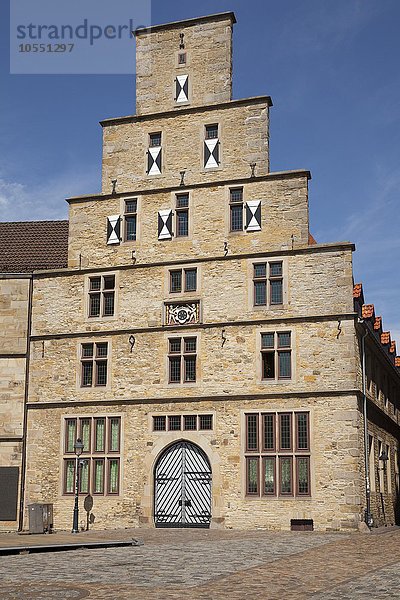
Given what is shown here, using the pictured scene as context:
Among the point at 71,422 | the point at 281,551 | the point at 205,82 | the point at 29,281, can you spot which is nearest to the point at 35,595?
the point at 281,551

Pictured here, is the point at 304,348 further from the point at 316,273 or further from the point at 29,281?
the point at 29,281

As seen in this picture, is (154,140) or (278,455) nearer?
(278,455)

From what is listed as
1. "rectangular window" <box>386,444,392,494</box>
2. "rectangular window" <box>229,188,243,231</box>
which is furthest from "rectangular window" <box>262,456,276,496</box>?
"rectangular window" <box>229,188,243,231</box>

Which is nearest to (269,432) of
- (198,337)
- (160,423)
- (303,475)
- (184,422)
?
(303,475)

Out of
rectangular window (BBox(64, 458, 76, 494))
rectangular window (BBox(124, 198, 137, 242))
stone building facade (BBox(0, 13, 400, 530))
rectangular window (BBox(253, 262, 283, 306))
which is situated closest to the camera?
stone building facade (BBox(0, 13, 400, 530))

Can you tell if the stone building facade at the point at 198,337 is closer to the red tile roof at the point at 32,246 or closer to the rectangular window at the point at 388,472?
the rectangular window at the point at 388,472

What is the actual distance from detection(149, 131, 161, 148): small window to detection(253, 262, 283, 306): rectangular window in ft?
18.3

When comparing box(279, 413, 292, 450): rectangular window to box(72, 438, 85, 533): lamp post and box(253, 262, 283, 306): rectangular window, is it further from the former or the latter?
box(72, 438, 85, 533): lamp post

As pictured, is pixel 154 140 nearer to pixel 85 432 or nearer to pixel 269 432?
pixel 85 432

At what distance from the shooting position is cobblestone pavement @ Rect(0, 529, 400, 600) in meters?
10.9

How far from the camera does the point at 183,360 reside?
26375 millimetres

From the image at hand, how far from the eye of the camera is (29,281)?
94.2 feet

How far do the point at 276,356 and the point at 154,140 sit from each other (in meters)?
8.45

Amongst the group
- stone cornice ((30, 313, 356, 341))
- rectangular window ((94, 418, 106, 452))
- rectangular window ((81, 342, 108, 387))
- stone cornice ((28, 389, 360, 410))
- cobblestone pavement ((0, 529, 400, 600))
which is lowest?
cobblestone pavement ((0, 529, 400, 600))
